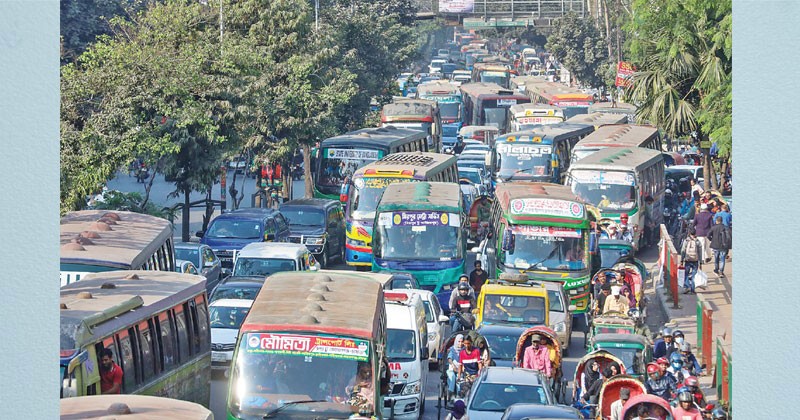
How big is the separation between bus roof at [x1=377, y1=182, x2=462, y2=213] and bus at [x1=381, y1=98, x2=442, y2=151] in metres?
23.7

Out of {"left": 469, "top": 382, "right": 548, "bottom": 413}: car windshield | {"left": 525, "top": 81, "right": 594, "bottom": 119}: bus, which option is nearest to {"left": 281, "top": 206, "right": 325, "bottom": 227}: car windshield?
{"left": 469, "top": 382, "right": 548, "bottom": 413}: car windshield

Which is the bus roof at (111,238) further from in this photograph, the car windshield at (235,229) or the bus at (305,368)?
the car windshield at (235,229)

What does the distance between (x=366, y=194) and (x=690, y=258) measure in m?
8.37

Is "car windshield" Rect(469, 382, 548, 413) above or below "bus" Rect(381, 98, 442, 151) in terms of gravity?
below

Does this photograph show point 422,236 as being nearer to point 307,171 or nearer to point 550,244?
point 550,244

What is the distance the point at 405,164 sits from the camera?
112 ft

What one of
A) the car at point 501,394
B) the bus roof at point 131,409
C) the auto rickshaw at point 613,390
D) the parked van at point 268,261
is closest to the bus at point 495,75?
the parked van at point 268,261

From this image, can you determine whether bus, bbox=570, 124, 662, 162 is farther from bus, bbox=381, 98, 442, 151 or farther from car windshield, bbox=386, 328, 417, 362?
car windshield, bbox=386, 328, 417, 362

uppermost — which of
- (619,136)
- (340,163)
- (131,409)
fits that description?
(619,136)

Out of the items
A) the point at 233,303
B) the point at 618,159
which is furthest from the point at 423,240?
the point at 618,159

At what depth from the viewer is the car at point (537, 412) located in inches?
601

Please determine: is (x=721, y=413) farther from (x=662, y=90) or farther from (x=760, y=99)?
(x=662, y=90)

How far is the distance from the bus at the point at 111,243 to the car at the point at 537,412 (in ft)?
23.0

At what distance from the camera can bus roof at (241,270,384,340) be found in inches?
598
